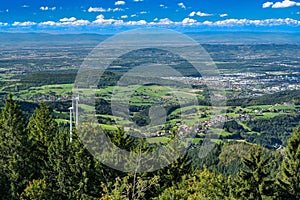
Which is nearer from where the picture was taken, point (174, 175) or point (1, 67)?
point (174, 175)

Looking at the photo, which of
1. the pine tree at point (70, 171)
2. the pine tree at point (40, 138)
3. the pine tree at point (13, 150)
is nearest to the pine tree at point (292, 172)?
the pine tree at point (70, 171)

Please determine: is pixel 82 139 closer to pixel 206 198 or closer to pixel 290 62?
pixel 206 198

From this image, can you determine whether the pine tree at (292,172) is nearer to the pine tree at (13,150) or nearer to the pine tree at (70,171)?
the pine tree at (70,171)

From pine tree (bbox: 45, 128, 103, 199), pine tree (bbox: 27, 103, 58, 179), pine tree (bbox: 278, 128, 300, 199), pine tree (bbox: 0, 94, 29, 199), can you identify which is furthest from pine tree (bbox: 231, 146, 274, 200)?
pine tree (bbox: 0, 94, 29, 199)

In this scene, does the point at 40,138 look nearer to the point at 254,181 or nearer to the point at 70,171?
the point at 70,171

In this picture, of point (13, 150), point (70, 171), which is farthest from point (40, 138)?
point (70, 171)

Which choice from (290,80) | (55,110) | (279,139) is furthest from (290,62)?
(55,110)

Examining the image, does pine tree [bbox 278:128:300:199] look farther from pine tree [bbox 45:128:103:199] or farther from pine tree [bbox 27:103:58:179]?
pine tree [bbox 27:103:58:179]
